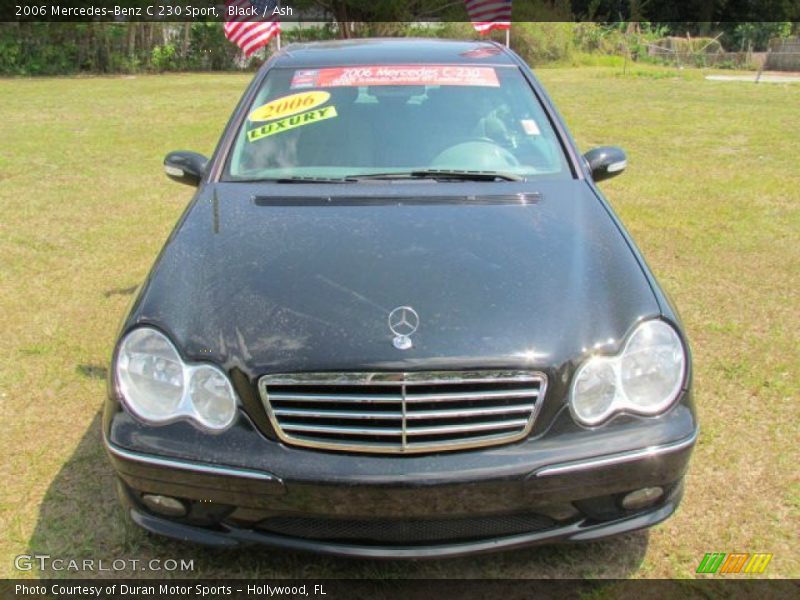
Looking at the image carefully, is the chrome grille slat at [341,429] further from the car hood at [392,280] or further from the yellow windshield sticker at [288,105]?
the yellow windshield sticker at [288,105]

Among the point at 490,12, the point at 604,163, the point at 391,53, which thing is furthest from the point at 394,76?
the point at 490,12

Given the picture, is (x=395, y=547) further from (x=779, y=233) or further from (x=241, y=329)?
(x=779, y=233)

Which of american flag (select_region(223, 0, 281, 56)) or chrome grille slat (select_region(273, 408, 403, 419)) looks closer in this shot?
chrome grille slat (select_region(273, 408, 403, 419))

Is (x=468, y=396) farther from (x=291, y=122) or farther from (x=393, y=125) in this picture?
(x=291, y=122)

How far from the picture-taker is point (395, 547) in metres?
2.12

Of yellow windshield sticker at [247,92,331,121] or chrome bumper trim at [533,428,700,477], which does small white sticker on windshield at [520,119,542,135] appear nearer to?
yellow windshield sticker at [247,92,331,121]

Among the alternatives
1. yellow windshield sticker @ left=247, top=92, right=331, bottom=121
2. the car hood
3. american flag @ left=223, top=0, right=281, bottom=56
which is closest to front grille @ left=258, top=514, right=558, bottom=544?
the car hood

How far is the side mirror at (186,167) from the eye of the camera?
3521 mm

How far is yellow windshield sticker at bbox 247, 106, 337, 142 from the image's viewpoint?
3.35 m

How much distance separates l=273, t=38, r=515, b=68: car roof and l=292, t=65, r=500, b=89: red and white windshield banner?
0.06 m

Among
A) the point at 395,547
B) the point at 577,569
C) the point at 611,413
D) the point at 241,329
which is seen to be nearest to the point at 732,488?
the point at 577,569

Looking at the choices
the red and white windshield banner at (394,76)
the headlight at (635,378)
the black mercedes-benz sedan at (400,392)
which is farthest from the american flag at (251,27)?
the headlight at (635,378)

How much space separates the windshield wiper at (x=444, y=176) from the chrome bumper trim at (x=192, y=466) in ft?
4.75

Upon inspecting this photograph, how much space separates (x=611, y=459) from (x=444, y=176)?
4.82 feet
